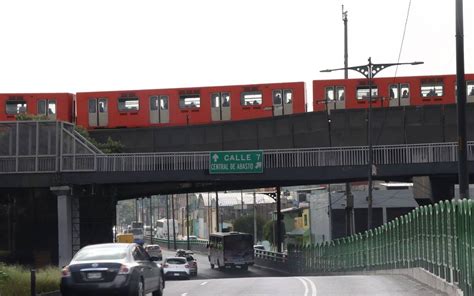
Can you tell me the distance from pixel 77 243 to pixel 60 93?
36.0ft

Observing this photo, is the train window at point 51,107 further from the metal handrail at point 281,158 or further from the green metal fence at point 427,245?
the green metal fence at point 427,245

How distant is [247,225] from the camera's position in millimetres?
118000

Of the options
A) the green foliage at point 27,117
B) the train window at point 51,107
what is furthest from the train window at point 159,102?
the green foliage at point 27,117

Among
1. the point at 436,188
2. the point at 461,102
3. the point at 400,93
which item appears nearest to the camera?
the point at 461,102

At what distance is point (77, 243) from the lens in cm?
4916

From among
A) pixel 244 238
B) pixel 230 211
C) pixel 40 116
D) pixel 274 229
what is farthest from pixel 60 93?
pixel 230 211

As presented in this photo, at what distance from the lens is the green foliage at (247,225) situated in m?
118

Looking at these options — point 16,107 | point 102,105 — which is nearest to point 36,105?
point 16,107

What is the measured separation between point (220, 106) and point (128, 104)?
595cm

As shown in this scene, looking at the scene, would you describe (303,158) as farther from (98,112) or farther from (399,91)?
(98,112)

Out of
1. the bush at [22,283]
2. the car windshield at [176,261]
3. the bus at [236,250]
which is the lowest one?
the bus at [236,250]

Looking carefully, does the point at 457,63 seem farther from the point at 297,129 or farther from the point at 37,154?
the point at 297,129

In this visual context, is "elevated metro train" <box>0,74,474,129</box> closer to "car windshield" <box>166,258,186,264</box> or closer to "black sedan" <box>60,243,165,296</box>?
"car windshield" <box>166,258,186,264</box>

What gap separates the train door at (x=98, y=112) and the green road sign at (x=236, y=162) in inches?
374
